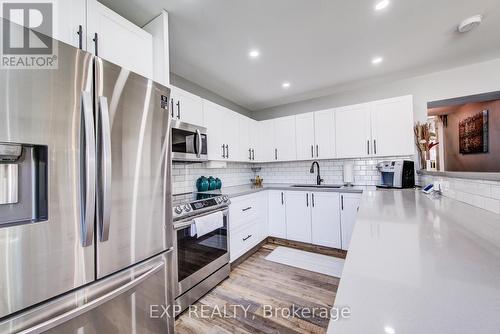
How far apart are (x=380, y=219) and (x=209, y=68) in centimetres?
237

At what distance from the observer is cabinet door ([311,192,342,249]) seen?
2.81 metres

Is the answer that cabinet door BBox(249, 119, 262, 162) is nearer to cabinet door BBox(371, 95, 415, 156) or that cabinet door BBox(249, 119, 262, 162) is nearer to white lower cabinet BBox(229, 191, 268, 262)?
white lower cabinet BBox(229, 191, 268, 262)

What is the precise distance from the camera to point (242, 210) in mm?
2682

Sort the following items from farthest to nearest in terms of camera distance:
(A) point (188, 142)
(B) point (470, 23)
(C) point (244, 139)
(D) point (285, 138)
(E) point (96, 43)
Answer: (D) point (285, 138) → (C) point (244, 139) → (A) point (188, 142) → (B) point (470, 23) → (E) point (96, 43)

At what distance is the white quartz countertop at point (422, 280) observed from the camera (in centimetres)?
38

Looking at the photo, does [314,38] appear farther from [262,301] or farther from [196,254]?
[262,301]

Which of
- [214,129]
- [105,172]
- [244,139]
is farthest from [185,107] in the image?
[105,172]

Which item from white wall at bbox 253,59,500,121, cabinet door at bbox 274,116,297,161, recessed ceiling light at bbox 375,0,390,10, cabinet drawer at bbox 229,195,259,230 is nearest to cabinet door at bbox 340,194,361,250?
cabinet door at bbox 274,116,297,161

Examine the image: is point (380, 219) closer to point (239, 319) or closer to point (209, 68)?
point (239, 319)

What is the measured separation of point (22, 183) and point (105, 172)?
286 mm

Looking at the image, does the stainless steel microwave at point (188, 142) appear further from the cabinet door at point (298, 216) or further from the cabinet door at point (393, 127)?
the cabinet door at point (393, 127)

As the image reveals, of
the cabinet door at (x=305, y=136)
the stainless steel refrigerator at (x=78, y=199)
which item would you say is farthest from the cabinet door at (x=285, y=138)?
the stainless steel refrigerator at (x=78, y=199)

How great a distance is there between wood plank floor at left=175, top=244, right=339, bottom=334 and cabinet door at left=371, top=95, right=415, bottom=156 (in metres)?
1.91

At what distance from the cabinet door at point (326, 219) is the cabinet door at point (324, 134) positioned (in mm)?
680
